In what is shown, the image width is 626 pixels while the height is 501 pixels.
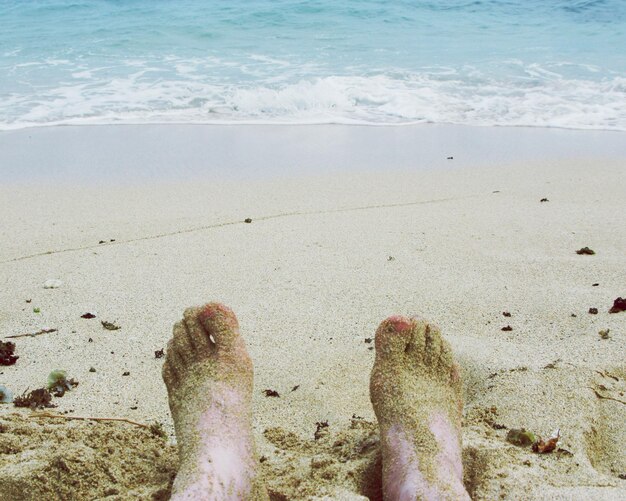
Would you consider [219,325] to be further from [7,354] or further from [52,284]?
[52,284]

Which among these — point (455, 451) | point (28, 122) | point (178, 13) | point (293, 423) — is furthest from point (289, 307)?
point (178, 13)

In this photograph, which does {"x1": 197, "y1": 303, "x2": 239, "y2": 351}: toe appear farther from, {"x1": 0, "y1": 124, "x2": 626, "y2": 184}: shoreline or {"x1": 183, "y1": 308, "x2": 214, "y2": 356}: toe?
{"x1": 0, "y1": 124, "x2": 626, "y2": 184}: shoreline

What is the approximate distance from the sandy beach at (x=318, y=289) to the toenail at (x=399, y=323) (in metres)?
0.34

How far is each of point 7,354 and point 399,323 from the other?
62.9 inches

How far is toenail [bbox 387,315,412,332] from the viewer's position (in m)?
2.24

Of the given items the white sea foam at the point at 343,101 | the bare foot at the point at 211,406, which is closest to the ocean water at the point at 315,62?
→ the white sea foam at the point at 343,101

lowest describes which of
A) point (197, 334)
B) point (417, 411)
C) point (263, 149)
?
point (263, 149)

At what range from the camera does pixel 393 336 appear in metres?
2.22

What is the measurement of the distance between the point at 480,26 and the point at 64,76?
7641 millimetres

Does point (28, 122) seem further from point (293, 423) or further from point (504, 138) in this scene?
point (293, 423)

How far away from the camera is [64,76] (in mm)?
9250

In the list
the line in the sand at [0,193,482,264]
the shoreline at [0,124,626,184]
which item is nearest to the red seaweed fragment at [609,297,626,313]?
the line in the sand at [0,193,482,264]

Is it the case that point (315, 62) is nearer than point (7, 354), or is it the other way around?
point (7, 354)

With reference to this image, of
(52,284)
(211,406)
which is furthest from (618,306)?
(52,284)
